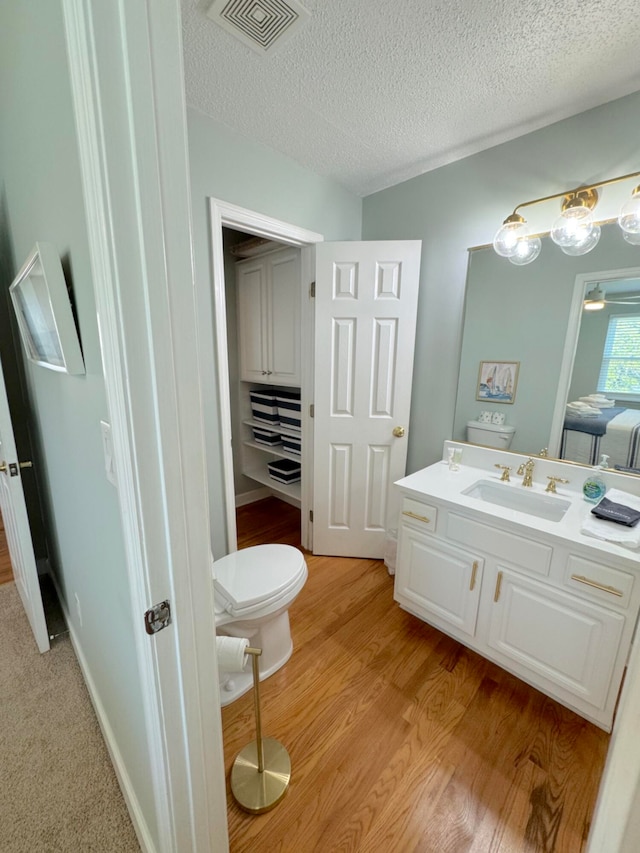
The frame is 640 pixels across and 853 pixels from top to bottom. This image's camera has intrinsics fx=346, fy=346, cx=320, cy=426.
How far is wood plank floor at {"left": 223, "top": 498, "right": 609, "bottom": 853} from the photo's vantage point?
1.03m

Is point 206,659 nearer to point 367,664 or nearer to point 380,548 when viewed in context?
point 367,664

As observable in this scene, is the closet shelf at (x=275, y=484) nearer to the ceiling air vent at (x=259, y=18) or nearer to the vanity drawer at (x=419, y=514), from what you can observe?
the vanity drawer at (x=419, y=514)

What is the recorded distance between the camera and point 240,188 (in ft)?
5.74

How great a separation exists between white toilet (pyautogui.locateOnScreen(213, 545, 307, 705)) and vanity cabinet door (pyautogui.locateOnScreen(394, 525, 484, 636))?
1.87ft

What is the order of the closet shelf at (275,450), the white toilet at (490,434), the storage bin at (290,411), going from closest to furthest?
the white toilet at (490,434), the storage bin at (290,411), the closet shelf at (275,450)

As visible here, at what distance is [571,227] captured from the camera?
1462mm

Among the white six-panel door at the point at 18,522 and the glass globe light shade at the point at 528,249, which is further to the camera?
the glass globe light shade at the point at 528,249

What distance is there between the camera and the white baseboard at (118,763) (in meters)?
0.94

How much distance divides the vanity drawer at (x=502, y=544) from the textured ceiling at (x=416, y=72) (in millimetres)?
1749

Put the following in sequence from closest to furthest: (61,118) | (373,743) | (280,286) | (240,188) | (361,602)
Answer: (61,118) < (373,743) < (240,188) < (361,602) < (280,286)

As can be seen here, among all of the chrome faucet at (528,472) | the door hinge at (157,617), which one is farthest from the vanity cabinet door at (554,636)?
the door hinge at (157,617)

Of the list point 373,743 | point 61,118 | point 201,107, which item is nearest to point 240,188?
point 201,107

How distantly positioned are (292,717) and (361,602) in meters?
0.72

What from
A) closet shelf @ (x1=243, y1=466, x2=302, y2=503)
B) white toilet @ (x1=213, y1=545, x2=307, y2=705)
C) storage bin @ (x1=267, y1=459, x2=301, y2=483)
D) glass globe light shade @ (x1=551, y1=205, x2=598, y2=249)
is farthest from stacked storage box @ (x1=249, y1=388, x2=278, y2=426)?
glass globe light shade @ (x1=551, y1=205, x2=598, y2=249)
